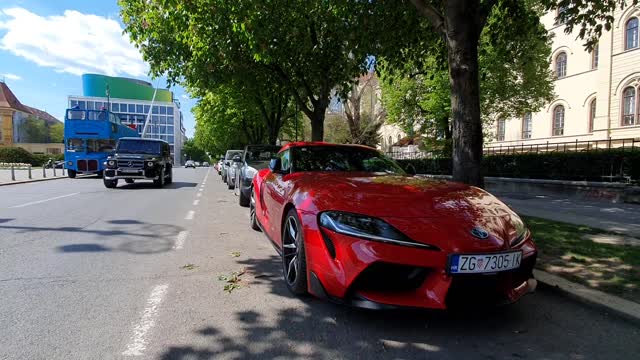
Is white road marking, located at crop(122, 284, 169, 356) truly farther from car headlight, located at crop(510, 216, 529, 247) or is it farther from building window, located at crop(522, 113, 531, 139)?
building window, located at crop(522, 113, 531, 139)

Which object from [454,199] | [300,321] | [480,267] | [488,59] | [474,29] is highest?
[488,59]

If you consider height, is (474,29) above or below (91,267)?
above

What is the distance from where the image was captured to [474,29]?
6.08 m

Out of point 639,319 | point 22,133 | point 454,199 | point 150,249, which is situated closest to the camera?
point 639,319

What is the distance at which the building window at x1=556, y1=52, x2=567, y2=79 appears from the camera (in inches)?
1240

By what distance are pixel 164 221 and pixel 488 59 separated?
17546mm

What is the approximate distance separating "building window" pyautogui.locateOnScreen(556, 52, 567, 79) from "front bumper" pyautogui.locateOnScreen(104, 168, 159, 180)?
100ft

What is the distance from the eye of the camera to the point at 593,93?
93.8 ft

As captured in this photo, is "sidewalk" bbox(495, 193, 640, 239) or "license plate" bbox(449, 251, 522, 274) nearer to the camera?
"license plate" bbox(449, 251, 522, 274)

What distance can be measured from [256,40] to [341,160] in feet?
22.4

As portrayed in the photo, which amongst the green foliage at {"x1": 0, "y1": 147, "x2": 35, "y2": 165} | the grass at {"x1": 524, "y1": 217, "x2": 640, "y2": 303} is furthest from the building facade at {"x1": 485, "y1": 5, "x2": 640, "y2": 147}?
the green foliage at {"x1": 0, "y1": 147, "x2": 35, "y2": 165}

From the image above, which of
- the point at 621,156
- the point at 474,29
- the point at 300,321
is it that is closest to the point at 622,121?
the point at 621,156

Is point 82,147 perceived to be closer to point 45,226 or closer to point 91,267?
point 45,226

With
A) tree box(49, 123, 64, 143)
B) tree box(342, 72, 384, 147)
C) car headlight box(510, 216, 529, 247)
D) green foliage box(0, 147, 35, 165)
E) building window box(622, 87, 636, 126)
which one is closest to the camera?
car headlight box(510, 216, 529, 247)
